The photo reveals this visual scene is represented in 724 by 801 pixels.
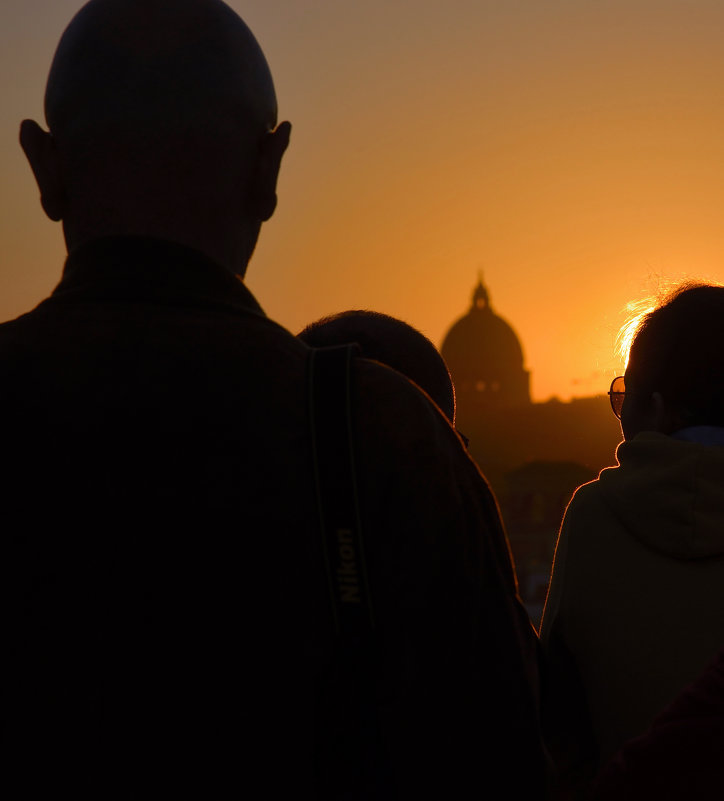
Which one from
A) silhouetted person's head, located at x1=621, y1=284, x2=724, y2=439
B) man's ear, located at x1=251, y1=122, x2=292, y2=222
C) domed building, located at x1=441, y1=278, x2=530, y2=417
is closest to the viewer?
man's ear, located at x1=251, y1=122, x2=292, y2=222

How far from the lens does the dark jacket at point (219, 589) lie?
1255 millimetres

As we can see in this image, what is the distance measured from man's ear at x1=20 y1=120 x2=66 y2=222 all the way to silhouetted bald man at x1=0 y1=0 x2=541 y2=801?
21 centimetres

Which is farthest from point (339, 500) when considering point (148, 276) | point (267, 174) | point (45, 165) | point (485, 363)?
point (485, 363)

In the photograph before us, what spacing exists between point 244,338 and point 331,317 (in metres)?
1.18

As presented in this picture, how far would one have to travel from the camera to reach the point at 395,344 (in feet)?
7.85

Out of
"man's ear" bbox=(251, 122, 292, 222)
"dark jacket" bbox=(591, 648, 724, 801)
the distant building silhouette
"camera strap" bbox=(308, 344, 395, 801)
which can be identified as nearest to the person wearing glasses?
"dark jacket" bbox=(591, 648, 724, 801)

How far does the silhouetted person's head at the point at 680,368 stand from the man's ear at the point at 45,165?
3.74 feet

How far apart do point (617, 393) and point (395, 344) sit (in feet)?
1.49

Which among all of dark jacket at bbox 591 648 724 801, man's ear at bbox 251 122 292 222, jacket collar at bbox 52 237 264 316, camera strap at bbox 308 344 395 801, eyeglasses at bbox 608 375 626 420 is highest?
man's ear at bbox 251 122 292 222

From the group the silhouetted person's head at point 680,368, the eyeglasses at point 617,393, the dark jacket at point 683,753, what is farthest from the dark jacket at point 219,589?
the eyeglasses at point 617,393

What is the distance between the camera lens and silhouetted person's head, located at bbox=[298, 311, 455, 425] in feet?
7.79

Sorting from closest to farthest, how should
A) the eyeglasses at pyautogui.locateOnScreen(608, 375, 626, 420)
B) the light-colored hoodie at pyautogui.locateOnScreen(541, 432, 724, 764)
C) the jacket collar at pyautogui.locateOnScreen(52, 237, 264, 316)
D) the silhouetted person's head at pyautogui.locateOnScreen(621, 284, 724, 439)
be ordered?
the jacket collar at pyautogui.locateOnScreen(52, 237, 264, 316) < the light-colored hoodie at pyautogui.locateOnScreen(541, 432, 724, 764) < the silhouetted person's head at pyautogui.locateOnScreen(621, 284, 724, 439) < the eyeglasses at pyautogui.locateOnScreen(608, 375, 626, 420)

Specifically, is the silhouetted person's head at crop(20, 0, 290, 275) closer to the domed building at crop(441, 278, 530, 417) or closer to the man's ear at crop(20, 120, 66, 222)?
the man's ear at crop(20, 120, 66, 222)

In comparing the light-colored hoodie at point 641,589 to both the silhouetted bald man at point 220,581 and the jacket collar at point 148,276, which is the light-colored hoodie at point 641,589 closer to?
the silhouetted bald man at point 220,581
